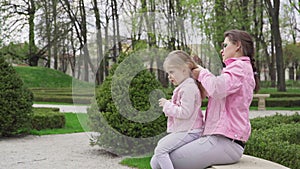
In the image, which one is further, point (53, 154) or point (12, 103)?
point (12, 103)

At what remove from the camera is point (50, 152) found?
757 cm

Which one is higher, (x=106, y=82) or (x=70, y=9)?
(x=70, y=9)

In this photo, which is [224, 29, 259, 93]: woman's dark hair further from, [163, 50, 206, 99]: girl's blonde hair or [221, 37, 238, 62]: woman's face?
[163, 50, 206, 99]: girl's blonde hair

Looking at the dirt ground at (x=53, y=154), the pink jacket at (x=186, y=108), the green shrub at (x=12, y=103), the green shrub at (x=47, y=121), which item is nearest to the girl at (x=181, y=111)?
the pink jacket at (x=186, y=108)

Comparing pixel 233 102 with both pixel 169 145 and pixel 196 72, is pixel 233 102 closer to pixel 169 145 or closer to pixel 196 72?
pixel 196 72

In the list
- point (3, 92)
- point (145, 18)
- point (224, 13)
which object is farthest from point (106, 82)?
point (224, 13)

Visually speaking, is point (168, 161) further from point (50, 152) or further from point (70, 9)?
point (70, 9)

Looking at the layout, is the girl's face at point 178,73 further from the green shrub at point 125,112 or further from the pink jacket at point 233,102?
the green shrub at point 125,112

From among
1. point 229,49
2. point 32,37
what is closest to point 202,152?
point 229,49

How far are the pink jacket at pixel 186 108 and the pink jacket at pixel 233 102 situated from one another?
3.0 inches

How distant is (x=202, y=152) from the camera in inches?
108

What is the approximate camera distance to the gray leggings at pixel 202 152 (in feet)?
8.98

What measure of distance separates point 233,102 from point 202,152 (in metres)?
0.36

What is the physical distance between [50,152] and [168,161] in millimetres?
5196
